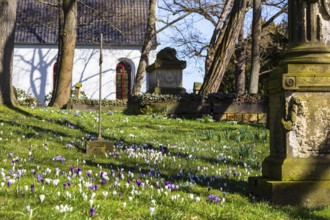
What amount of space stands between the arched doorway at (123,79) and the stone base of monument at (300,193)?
3238 cm

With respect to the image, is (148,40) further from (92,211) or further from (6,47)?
(92,211)

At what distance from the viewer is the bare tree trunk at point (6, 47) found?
15.2 meters

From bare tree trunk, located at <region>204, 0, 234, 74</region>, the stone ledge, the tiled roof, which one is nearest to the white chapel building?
the tiled roof

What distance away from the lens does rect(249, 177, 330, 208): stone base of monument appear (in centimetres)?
546

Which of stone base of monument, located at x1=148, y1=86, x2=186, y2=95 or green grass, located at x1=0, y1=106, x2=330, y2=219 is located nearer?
green grass, located at x1=0, y1=106, x2=330, y2=219

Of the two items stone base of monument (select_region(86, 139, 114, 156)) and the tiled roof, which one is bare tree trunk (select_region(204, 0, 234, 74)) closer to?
the tiled roof

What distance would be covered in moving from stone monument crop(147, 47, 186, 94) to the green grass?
4808 millimetres

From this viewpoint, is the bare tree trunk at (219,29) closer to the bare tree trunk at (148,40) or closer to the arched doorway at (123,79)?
the bare tree trunk at (148,40)

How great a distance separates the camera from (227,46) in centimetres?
1878

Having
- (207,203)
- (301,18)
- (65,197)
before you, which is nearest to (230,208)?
(207,203)

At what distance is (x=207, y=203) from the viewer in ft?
16.8

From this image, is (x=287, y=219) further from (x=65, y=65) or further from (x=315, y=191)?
(x=65, y=65)

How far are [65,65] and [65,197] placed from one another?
18.1m

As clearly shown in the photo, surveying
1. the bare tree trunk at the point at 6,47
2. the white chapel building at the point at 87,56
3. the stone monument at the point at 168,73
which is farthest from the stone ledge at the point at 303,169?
the white chapel building at the point at 87,56
